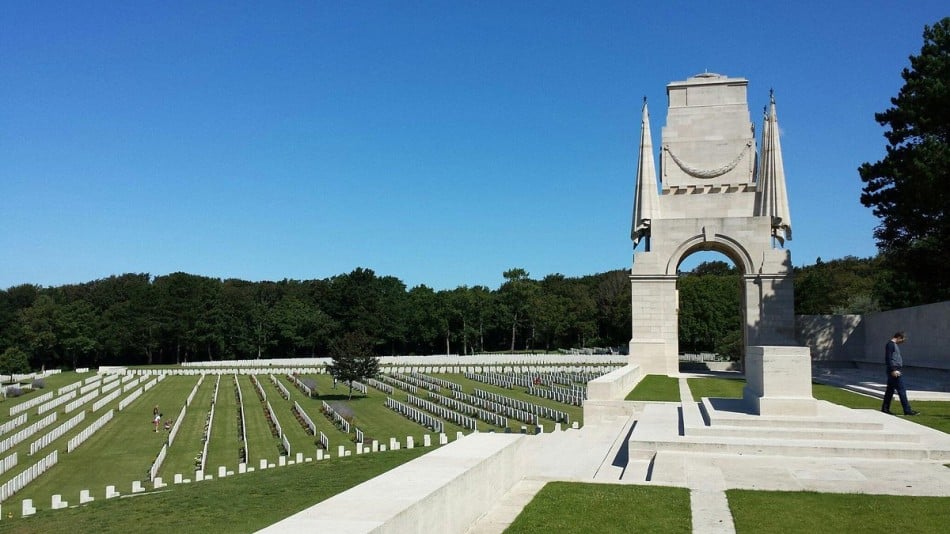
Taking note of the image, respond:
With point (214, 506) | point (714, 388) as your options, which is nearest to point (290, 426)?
point (714, 388)

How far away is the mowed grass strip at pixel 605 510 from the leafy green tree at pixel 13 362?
65.8m

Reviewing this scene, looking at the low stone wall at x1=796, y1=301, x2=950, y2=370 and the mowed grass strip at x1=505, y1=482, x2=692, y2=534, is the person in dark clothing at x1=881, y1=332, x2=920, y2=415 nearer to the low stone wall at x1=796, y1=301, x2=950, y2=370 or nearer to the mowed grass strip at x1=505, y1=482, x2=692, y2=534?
the mowed grass strip at x1=505, y1=482, x2=692, y2=534

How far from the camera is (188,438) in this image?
24.8 m

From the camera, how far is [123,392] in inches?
1561

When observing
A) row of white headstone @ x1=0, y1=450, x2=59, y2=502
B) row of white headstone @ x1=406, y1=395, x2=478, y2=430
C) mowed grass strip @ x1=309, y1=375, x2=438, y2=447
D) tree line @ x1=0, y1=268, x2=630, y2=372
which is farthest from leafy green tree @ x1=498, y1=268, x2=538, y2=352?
row of white headstone @ x1=0, y1=450, x2=59, y2=502

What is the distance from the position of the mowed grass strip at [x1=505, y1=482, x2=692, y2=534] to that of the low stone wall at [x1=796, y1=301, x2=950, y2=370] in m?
16.0

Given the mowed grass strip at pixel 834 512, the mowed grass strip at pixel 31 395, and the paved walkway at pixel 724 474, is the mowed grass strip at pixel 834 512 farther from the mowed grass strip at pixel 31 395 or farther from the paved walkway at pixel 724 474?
the mowed grass strip at pixel 31 395

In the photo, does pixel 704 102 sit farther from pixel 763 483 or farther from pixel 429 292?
pixel 429 292

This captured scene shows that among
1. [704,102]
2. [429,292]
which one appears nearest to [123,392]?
[704,102]

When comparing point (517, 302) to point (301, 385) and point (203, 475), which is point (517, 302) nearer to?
point (301, 385)

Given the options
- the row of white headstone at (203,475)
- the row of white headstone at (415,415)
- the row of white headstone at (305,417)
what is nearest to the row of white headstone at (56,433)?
the row of white headstone at (203,475)

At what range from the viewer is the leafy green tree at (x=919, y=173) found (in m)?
19.8

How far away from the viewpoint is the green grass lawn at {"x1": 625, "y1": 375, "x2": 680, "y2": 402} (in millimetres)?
16194

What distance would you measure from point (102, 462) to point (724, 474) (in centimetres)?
1902
